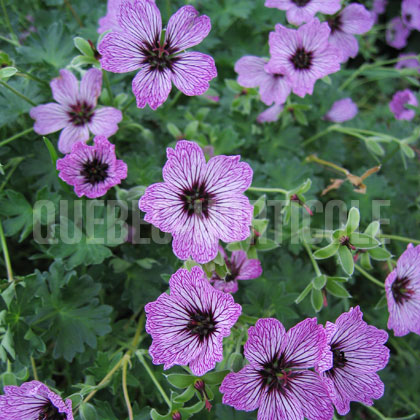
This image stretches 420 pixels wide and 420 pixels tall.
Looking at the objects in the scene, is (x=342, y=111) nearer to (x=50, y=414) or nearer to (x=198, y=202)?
(x=198, y=202)

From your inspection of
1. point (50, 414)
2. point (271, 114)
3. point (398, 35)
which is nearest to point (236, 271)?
point (50, 414)

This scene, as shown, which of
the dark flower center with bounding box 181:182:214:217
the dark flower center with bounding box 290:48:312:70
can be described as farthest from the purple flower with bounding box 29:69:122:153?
the dark flower center with bounding box 290:48:312:70

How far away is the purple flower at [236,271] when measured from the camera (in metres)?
1.13

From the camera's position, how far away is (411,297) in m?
1.17

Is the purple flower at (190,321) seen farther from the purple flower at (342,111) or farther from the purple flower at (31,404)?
the purple flower at (342,111)

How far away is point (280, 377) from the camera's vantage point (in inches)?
38.6

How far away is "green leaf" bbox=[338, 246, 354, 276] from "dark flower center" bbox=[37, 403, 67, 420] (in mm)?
727

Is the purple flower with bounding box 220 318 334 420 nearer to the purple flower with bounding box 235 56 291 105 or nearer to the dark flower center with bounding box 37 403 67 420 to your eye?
the dark flower center with bounding box 37 403 67 420

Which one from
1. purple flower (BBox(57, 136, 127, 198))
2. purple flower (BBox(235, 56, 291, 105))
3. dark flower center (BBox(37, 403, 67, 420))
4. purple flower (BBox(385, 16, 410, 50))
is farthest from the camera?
purple flower (BBox(385, 16, 410, 50))

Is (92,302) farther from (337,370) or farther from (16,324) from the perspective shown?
(337,370)

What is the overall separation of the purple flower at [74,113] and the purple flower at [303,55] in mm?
488

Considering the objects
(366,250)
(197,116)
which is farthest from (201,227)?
(197,116)

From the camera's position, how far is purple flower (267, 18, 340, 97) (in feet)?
4.18

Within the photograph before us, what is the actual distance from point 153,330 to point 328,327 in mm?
360
